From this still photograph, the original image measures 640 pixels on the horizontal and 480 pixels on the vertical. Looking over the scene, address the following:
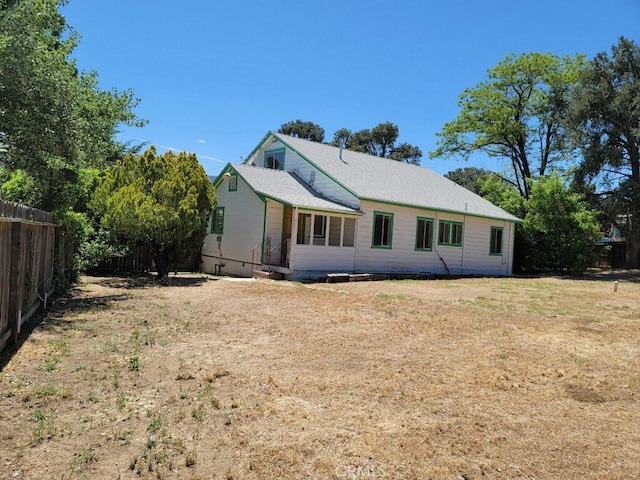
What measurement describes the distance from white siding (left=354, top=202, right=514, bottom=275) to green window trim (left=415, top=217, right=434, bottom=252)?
6.8 inches

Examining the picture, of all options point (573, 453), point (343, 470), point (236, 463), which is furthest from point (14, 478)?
point (573, 453)

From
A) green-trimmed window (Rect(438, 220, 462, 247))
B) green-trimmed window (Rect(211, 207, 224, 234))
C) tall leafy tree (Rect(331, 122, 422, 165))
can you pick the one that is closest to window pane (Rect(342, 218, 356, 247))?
green-trimmed window (Rect(438, 220, 462, 247))

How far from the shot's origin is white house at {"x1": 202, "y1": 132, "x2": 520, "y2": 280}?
1767 cm

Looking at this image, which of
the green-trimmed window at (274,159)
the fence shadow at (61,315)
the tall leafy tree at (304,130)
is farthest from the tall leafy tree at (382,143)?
the fence shadow at (61,315)

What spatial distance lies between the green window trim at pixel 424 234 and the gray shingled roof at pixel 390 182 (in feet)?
2.52

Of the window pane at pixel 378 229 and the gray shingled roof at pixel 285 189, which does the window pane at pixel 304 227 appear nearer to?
the gray shingled roof at pixel 285 189

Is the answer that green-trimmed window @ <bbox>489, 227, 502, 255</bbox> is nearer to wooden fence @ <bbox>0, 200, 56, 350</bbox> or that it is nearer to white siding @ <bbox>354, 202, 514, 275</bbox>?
white siding @ <bbox>354, 202, 514, 275</bbox>

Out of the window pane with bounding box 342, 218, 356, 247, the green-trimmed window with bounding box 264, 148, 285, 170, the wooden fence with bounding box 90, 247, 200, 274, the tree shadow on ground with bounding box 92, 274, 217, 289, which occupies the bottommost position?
the tree shadow on ground with bounding box 92, 274, 217, 289

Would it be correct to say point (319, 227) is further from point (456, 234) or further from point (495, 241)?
point (495, 241)

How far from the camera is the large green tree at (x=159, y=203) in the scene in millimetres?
13891

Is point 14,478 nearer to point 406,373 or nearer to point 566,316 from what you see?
point 406,373

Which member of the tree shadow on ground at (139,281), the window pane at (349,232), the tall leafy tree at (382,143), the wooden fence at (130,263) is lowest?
the tree shadow on ground at (139,281)

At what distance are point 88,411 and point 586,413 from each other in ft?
15.8

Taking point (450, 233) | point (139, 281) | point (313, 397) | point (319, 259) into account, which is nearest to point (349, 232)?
point (319, 259)
